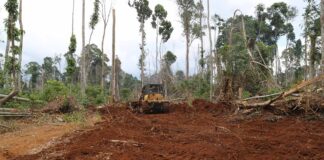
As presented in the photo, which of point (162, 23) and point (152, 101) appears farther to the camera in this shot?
point (162, 23)

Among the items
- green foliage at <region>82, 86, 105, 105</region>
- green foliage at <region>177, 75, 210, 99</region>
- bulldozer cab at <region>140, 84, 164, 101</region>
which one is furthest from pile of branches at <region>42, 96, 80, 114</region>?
green foliage at <region>177, 75, 210, 99</region>

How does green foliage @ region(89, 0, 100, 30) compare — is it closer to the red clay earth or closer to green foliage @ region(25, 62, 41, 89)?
green foliage @ region(25, 62, 41, 89)

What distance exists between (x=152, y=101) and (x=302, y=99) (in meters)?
7.69

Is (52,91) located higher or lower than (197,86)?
lower

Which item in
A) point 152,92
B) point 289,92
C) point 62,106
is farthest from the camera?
point 152,92

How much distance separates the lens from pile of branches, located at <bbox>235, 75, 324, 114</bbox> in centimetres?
1197

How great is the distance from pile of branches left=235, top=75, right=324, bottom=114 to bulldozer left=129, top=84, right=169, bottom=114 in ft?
19.2

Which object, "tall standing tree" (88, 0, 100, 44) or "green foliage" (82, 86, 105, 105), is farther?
"tall standing tree" (88, 0, 100, 44)

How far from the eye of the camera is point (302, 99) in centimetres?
1222

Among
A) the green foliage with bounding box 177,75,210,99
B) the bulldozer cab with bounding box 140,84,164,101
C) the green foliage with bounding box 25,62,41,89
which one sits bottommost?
the bulldozer cab with bounding box 140,84,164,101

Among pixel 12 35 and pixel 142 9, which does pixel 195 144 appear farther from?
pixel 142 9

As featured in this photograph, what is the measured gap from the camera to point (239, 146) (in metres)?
7.72

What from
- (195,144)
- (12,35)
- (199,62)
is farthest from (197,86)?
(195,144)

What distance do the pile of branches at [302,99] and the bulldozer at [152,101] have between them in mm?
5841
